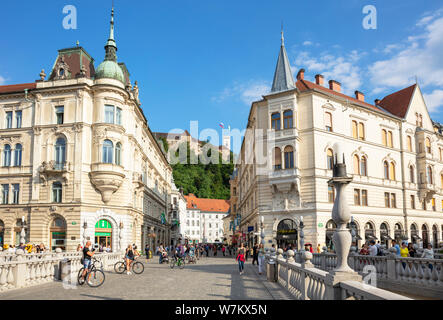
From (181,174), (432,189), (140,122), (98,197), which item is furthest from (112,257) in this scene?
(181,174)

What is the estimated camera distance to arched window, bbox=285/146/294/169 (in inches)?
1404

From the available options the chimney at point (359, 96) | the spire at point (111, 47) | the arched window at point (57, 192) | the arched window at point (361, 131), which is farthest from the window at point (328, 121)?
the arched window at point (57, 192)

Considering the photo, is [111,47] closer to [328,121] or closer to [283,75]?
[283,75]

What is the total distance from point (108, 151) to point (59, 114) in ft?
20.6

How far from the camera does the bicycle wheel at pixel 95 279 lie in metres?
14.5

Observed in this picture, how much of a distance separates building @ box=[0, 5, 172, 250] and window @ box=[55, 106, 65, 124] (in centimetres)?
10

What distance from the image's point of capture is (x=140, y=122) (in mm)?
46000

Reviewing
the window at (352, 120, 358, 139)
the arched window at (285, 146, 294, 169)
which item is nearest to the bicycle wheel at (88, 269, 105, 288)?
the arched window at (285, 146, 294, 169)

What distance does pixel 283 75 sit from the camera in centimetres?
3841

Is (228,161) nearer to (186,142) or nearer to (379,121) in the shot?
(186,142)

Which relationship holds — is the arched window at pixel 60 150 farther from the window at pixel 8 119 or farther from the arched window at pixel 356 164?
the arched window at pixel 356 164

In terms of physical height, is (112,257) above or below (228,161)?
below
